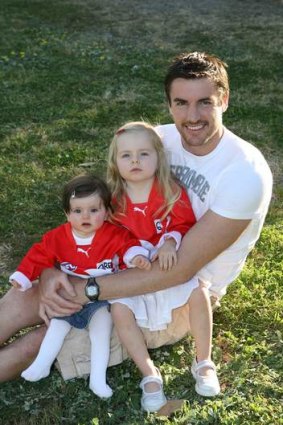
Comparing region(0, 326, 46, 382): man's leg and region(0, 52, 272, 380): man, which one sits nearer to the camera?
region(0, 52, 272, 380): man

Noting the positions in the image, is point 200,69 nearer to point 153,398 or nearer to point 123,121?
point 153,398

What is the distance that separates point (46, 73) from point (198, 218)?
221 inches

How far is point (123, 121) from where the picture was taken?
7121 millimetres

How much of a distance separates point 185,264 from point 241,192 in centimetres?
46

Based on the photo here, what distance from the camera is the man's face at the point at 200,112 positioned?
339cm

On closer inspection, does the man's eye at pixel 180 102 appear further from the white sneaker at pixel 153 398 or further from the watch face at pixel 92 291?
the white sneaker at pixel 153 398

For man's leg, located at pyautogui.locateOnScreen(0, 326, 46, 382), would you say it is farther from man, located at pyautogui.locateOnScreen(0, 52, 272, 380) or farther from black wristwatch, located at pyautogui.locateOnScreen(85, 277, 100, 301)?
A: black wristwatch, located at pyautogui.locateOnScreen(85, 277, 100, 301)

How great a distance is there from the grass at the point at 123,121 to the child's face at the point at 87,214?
0.81 metres

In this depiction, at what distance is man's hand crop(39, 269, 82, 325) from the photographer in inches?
137

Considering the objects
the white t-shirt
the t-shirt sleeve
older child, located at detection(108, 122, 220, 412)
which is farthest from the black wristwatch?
the t-shirt sleeve

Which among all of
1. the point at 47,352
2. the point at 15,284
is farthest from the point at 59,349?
the point at 15,284

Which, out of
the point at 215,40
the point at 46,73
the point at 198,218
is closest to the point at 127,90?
the point at 46,73

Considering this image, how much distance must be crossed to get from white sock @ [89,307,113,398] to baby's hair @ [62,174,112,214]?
0.59 metres

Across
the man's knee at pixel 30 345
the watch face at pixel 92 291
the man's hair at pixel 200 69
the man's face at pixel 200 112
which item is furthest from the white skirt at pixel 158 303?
the man's hair at pixel 200 69
